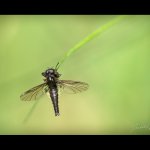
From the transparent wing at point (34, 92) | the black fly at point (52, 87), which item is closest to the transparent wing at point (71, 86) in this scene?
the black fly at point (52, 87)

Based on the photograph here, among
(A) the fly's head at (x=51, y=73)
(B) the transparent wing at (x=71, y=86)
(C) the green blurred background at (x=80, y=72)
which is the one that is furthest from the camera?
(C) the green blurred background at (x=80, y=72)

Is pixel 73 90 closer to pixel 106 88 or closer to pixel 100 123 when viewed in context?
pixel 106 88

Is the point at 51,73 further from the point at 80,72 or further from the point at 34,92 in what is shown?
the point at 80,72

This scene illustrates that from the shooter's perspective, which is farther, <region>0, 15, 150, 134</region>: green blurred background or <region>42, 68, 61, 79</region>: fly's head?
<region>0, 15, 150, 134</region>: green blurred background

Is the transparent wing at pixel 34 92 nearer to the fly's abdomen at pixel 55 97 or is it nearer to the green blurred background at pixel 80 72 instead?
the fly's abdomen at pixel 55 97

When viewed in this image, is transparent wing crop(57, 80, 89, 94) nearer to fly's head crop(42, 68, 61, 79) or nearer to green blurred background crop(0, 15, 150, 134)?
fly's head crop(42, 68, 61, 79)

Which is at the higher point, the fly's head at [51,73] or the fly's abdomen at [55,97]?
the fly's head at [51,73]

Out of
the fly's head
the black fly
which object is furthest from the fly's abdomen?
the fly's head
